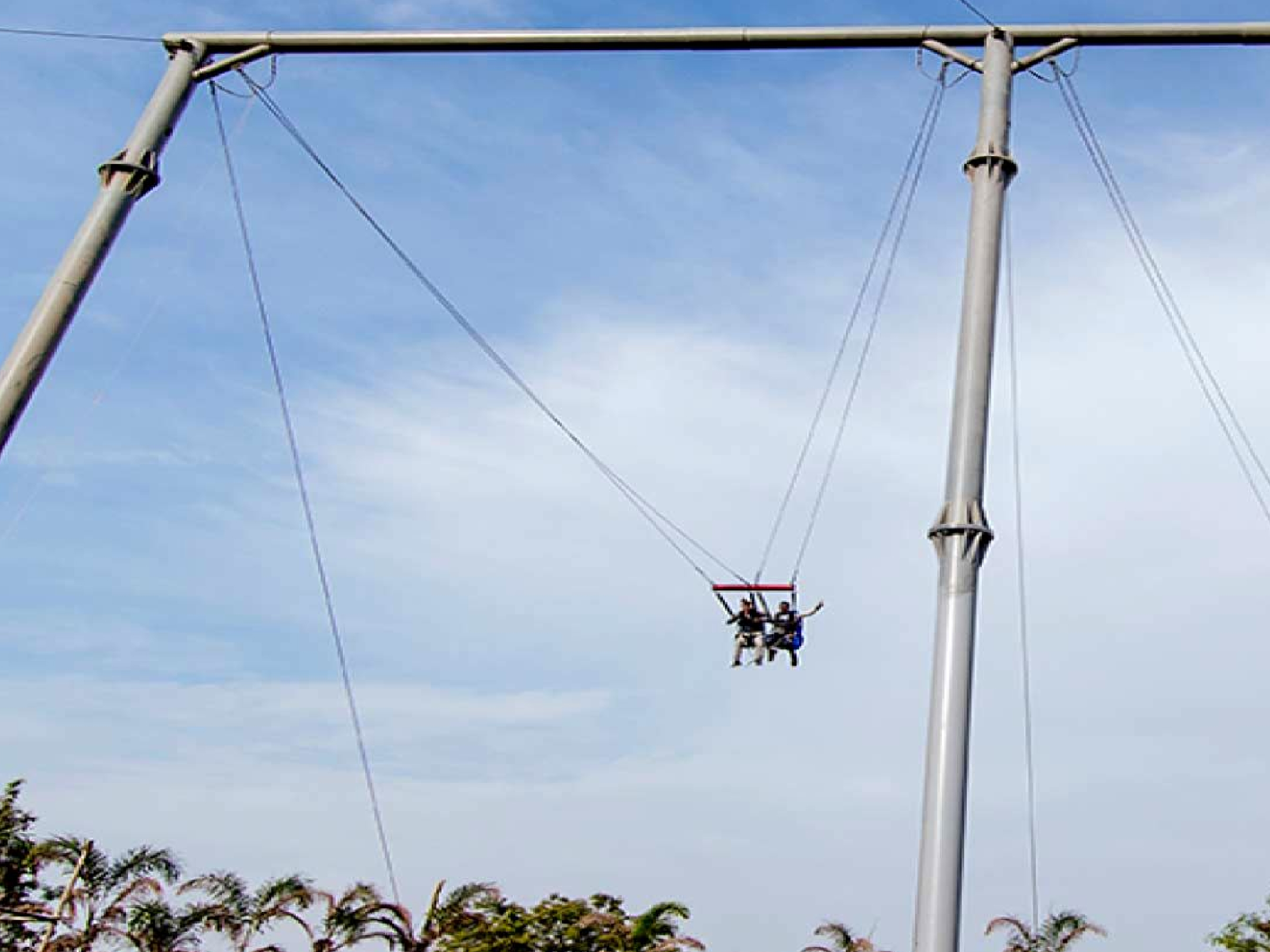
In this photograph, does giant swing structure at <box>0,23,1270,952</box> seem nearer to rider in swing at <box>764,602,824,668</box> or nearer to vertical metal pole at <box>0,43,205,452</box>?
vertical metal pole at <box>0,43,205,452</box>

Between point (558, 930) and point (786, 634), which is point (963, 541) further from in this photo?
point (558, 930)

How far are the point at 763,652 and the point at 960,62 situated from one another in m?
7.52

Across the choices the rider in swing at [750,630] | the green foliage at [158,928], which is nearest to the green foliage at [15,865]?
the green foliage at [158,928]

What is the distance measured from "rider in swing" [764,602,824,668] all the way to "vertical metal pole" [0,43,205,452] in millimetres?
8416

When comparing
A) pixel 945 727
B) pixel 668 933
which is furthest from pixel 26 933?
pixel 945 727

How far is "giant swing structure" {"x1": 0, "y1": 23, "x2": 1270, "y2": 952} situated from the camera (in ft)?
24.3

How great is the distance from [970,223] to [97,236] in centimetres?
665

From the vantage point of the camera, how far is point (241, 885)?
26.8 meters

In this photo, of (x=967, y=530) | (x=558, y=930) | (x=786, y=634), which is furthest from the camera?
(x=558, y=930)

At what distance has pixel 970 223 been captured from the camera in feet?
30.5

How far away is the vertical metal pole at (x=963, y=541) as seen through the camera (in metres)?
7.18

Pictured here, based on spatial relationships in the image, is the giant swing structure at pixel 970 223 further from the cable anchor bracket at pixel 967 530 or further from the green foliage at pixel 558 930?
the green foliage at pixel 558 930

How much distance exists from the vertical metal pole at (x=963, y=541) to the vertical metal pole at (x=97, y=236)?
21.1 ft

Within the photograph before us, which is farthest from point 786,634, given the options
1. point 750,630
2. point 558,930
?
point 558,930
